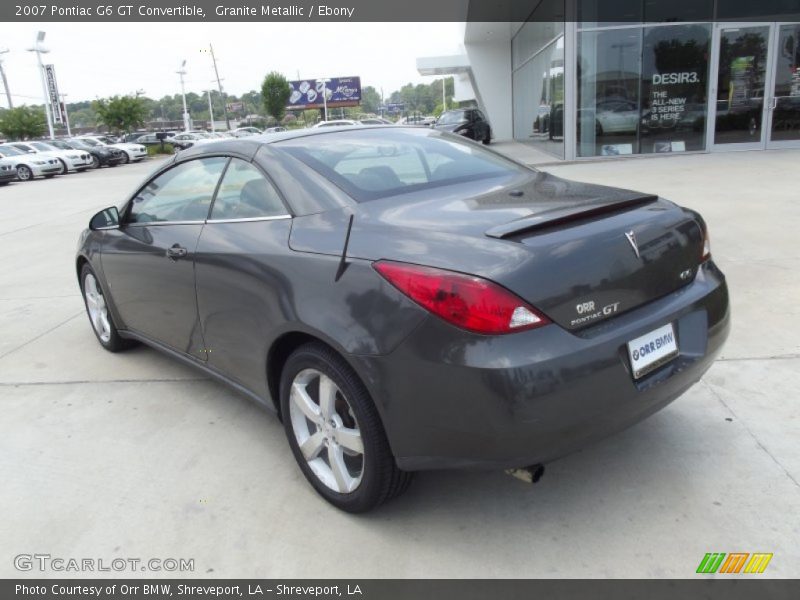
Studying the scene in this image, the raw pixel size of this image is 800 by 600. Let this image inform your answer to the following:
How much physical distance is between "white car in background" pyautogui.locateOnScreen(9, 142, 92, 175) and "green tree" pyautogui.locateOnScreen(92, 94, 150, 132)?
72.4ft

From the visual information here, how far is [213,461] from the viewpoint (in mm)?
3225

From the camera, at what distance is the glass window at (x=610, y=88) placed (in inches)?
586

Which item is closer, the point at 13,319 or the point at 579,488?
the point at 579,488

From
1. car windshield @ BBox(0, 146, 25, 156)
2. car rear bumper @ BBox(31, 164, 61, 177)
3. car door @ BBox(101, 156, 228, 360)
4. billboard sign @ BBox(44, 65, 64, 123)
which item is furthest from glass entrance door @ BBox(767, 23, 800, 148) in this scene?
billboard sign @ BBox(44, 65, 64, 123)

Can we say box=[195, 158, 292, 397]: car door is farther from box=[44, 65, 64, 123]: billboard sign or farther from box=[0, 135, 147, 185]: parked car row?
box=[44, 65, 64, 123]: billboard sign

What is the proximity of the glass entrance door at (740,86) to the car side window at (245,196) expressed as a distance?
14865 millimetres

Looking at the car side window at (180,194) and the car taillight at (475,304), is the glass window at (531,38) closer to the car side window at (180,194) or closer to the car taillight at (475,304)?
the car side window at (180,194)

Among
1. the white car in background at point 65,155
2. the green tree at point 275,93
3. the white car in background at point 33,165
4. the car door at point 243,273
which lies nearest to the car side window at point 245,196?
the car door at point 243,273

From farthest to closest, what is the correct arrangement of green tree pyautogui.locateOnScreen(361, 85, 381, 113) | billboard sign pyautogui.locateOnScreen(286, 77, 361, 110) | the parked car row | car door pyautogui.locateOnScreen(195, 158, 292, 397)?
1. green tree pyautogui.locateOnScreen(361, 85, 381, 113)
2. billboard sign pyautogui.locateOnScreen(286, 77, 361, 110)
3. the parked car row
4. car door pyautogui.locateOnScreen(195, 158, 292, 397)

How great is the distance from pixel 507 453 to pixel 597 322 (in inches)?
22.3

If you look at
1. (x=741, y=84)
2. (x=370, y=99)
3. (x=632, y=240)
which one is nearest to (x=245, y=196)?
(x=632, y=240)

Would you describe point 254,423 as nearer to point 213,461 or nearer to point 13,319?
point 213,461

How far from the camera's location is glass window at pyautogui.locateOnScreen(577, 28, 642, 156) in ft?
48.8

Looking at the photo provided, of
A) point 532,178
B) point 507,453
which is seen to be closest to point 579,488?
point 507,453
